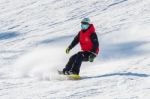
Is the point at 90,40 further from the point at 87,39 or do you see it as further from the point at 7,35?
the point at 7,35

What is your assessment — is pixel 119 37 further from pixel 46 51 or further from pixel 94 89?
pixel 94 89

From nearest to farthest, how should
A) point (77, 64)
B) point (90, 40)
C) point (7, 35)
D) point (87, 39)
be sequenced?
point (77, 64) → point (90, 40) → point (87, 39) → point (7, 35)

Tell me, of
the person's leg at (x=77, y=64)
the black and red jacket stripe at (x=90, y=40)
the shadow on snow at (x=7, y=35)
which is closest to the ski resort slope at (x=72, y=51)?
the shadow on snow at (x=7, y=35)

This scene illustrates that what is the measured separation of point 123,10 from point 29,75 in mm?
9071

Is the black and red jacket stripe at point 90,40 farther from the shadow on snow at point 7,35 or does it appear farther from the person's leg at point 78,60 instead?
the shadow on snow at point 7,35

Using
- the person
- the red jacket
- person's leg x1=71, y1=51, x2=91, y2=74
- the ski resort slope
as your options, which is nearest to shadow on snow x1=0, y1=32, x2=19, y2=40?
the ski resort slope

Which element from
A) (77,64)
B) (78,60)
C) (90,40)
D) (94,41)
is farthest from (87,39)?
(77,64)

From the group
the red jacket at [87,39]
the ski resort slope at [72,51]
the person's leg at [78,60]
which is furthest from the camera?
the red jacket at [87,39]

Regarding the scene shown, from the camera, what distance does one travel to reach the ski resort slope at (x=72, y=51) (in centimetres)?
1034

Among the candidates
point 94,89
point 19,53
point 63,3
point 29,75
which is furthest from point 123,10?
point 94,89

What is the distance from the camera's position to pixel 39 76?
41.7 feet

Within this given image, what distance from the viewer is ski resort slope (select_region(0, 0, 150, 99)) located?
1034 centimetres

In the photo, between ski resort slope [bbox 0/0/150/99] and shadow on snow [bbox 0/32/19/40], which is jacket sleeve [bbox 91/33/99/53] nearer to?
ski resort slope [bbox 0/0/150/99]

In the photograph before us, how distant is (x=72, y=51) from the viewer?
16781 millimetres
